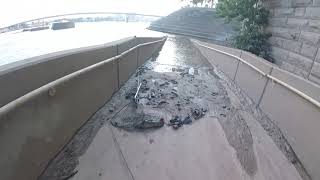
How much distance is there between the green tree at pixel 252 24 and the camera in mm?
8904

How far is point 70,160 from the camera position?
12.0 ft

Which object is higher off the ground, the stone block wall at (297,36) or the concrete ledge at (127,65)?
the stone block wall at (297,36)

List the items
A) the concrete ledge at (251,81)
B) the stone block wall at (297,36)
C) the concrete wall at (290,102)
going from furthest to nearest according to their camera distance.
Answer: the concrete ledge at (251,81) → the stone block wall at (297,36) → the concrete wall at (290,102)

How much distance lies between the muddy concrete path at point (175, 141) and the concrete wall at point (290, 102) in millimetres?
193

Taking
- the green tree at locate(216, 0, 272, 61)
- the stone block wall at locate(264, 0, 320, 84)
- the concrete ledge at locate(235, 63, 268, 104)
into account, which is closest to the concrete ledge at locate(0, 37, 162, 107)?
the concrete ledge at locate(235, 63, 268, 104)

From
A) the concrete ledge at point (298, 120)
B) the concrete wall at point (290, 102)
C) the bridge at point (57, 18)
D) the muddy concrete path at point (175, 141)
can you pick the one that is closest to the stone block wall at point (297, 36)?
the concrete wall at point (290, 102)

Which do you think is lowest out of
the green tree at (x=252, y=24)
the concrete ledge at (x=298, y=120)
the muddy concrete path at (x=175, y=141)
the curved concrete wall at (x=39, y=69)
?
the muddy concrete path at (x=175, y=141)

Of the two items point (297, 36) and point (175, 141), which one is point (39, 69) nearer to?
point (175, 141)

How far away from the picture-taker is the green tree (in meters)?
8.90

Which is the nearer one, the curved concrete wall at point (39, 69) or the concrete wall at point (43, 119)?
the concrete wall at point (43, 119)

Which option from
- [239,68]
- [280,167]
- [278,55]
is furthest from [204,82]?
[280,167]

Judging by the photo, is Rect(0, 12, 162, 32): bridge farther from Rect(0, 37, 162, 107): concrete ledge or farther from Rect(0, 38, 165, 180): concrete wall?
Rect(0, 38, 165, 180): concrete wall

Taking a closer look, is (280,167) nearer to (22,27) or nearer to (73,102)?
(73,102)

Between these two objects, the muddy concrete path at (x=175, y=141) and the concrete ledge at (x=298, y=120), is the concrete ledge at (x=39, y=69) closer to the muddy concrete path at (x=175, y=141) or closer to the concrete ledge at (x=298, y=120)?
the muddy concrete path at (x=175, y=141)
